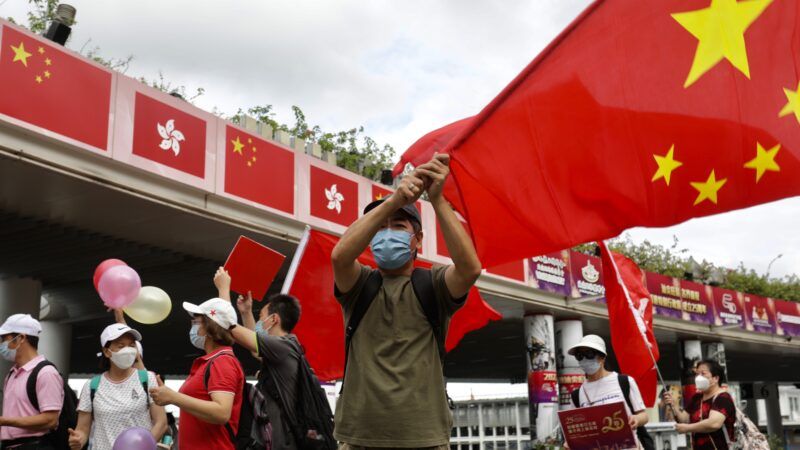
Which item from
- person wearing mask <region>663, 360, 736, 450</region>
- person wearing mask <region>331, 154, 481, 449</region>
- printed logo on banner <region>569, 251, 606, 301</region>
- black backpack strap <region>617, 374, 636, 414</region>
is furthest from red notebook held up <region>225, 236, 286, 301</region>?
printed logo on banner <region>569, 251, 606, 301</region>

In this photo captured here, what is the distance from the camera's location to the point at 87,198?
441 inches

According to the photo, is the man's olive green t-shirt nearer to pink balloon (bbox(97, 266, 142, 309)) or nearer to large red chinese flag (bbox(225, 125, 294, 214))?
pink balloon (bbox(97, 266, 142, 309))

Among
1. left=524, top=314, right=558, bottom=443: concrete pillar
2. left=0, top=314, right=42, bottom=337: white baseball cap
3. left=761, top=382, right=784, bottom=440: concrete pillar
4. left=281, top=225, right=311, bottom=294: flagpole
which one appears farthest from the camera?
left=761, top=382, right=784, bottom=440: concrete pillar

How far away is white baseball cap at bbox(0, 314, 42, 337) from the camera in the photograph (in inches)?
219

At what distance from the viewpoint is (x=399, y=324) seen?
317 cm

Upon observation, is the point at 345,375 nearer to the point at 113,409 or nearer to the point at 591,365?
the point at 113,409

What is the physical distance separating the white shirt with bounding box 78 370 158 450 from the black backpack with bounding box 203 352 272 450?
90 cm

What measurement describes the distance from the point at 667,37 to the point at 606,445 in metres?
2.74

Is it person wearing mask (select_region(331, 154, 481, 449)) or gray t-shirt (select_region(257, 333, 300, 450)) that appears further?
gray t-shirt (select_region(257, 333, 300, 450))

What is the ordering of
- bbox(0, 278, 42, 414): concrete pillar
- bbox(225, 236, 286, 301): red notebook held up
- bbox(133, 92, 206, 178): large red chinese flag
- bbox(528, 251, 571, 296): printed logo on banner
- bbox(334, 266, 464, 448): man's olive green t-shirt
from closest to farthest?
1. bbox(334, 266, 464, 448): man's olive green t-shirt
2. bbox(225, 236, 286, 301): red notebook held up
3. bbox(133, 92, 206, 178): large red chinese flag
4. bbox(0, 278, 42, 414): concrete pillar
5. bbox(528, 251, 571, 296): printed logo on banner

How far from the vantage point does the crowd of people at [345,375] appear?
10.1 ft

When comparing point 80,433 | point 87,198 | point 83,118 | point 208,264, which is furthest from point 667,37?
point 208,264

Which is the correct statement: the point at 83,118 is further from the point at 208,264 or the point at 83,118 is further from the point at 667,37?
the point at 667,37

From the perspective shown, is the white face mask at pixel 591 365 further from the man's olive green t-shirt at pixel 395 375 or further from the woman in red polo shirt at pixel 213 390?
the man's olive green t-shirt at pixel 395 375
